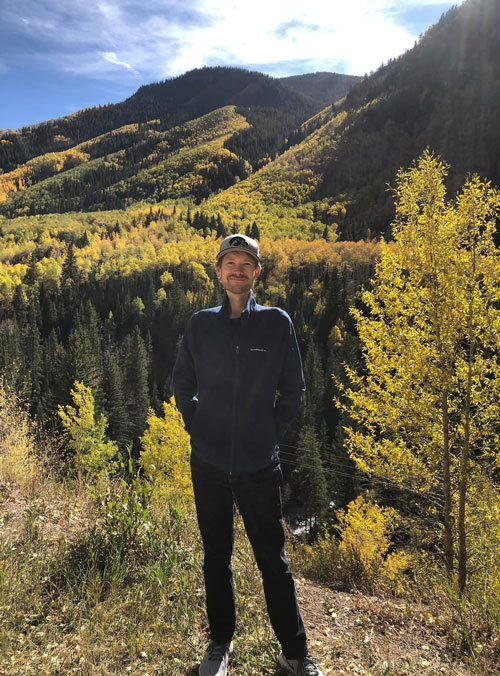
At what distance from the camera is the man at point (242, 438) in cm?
246

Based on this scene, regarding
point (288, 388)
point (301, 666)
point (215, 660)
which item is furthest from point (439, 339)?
point (215, 660)

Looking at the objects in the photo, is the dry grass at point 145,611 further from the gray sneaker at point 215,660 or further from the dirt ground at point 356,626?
the gray sneaker at point 215,660

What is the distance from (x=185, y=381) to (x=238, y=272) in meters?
0.88

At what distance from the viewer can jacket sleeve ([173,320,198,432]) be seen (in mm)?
2727

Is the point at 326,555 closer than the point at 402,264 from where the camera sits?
Yes

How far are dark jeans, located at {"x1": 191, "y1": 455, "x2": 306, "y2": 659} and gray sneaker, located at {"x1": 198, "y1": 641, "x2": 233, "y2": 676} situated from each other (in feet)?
0.21

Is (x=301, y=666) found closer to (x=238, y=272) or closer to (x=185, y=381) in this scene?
(x=185, y=381)

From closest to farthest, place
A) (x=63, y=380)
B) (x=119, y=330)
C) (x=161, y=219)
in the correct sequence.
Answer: (x=63, y=380)
(x=119, y=330)
(x=161, y=219)

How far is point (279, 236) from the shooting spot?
139625 mm

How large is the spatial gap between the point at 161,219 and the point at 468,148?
434 ft

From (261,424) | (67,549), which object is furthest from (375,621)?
(67,549)

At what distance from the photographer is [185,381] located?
2.78 meters

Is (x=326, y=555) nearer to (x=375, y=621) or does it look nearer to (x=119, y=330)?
(x=375, y=621)

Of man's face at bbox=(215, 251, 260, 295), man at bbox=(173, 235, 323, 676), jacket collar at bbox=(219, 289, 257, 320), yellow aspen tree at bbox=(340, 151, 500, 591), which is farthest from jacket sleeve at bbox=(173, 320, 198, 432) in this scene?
yellow aspen tree at bbox=(340, 151, 500, 591)
